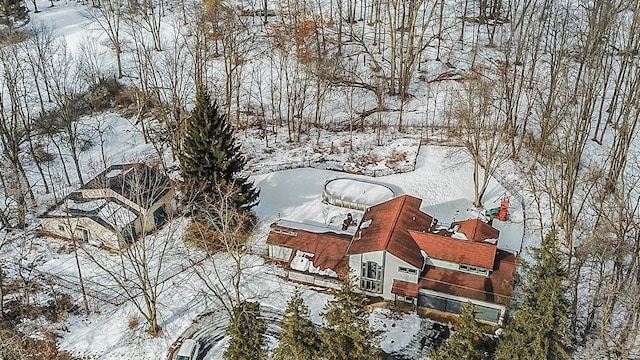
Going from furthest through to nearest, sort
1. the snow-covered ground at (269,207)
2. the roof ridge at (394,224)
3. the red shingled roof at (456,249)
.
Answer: the snow-covered ground at (269,207), the red shingled roof at (456,249), the roof ridge at (394,224)

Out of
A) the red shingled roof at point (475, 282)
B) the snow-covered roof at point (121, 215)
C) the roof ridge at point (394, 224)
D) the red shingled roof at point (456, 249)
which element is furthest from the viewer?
the snow-covered roof at point (121, 215)

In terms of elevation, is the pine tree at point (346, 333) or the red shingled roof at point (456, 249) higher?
the pine tree at point (346, 333)

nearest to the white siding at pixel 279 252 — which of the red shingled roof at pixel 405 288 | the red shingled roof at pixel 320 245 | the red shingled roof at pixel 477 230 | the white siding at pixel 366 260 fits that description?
the red shingled roof at pixel 320 245

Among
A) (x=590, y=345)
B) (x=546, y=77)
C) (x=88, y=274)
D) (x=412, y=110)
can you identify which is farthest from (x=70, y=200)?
(x=546, y=77)

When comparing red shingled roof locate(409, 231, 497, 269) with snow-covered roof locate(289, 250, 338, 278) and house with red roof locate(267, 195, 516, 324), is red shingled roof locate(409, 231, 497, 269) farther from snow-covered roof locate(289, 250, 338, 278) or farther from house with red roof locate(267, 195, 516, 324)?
snow-covered roof locate(289, 250, 338, 278)

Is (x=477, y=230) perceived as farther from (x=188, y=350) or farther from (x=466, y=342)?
(x=188, y=350)

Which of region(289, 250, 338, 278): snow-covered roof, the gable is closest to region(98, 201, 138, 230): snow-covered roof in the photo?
the gable

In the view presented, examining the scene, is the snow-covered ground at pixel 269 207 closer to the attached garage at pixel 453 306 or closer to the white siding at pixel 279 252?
the white siding at pixel 279 252

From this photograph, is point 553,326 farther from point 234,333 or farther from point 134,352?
point 134,352
